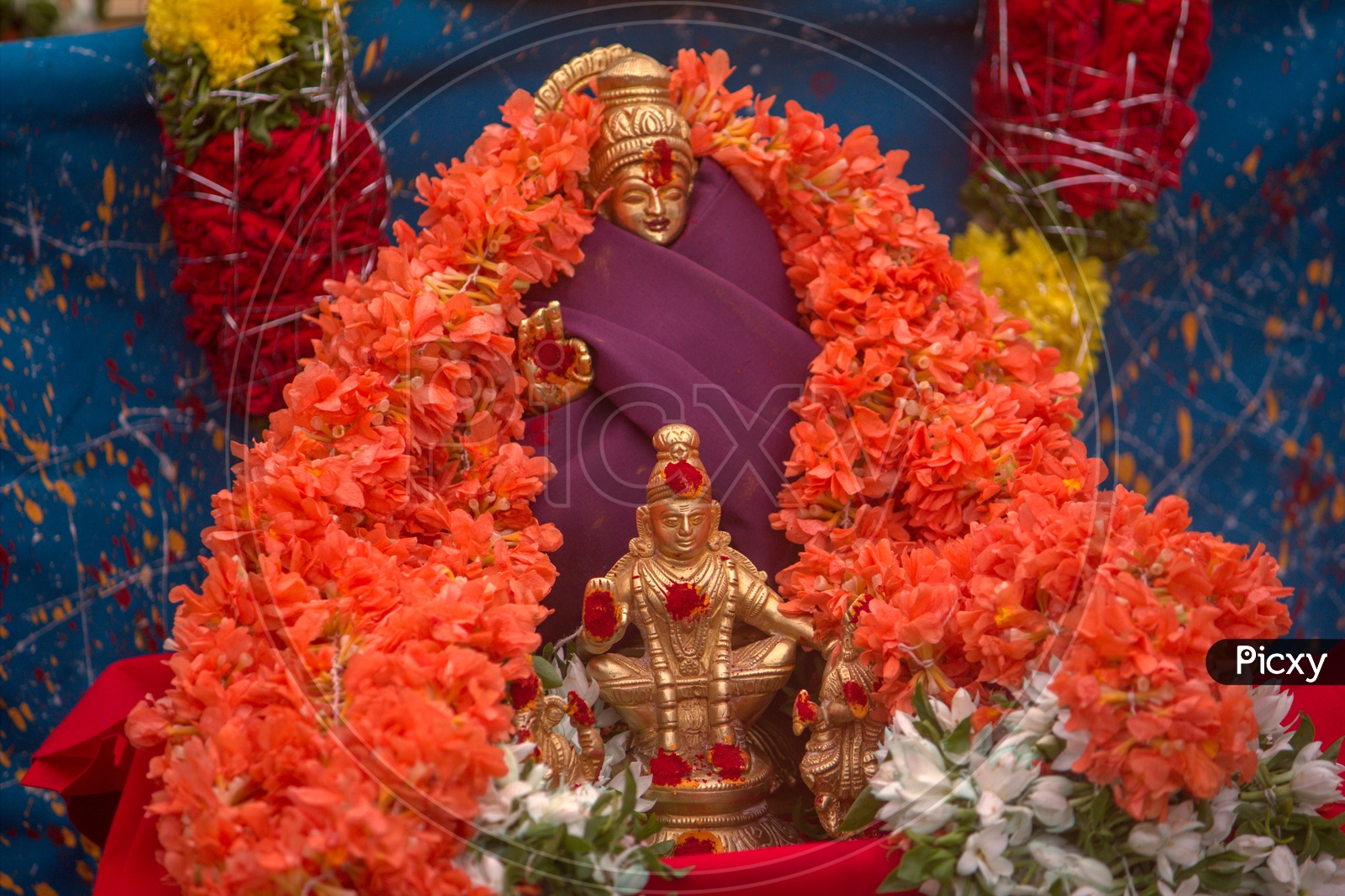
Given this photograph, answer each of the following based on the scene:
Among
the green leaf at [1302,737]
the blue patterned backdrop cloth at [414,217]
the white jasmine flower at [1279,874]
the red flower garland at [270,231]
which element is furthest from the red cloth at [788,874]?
the blue patterned backdrop cloth at [414,217]

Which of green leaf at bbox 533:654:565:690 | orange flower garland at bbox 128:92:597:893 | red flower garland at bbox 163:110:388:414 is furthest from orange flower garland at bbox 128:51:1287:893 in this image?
red flower garland at bbox 163:110:388:414

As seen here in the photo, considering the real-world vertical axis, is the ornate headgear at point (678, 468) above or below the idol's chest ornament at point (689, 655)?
above

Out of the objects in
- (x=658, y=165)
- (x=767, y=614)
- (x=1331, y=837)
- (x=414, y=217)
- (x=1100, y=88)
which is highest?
(x=1100, y=88)

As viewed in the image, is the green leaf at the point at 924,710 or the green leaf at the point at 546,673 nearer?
the green leaf at the point at 924,710

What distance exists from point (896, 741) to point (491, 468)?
2.56 ft

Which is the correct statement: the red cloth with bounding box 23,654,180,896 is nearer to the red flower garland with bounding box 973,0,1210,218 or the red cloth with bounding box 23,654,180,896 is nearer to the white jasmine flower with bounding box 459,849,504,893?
the white jasmine flower with bounding box 459,849,504,893

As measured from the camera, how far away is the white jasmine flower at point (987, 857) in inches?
56.2

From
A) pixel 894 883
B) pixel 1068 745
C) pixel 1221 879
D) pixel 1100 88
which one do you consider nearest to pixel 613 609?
pixel 894 883

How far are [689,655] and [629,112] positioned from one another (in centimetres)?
94

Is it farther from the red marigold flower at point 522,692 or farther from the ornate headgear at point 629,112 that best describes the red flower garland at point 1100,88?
the red marigold flower at point 522,692

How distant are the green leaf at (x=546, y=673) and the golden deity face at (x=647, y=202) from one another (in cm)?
78

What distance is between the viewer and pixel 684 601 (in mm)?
1767

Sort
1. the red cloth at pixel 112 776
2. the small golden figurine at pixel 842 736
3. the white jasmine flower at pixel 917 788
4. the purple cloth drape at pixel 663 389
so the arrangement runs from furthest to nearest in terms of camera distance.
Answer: the purple cloth drape at pixel 663 389
the small golden figurine at pixel 842 736
the red cloth at pixel 112 776
the white jasmine flower at pixel 917 788

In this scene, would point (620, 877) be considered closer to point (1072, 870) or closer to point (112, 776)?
point (1072, 870)
